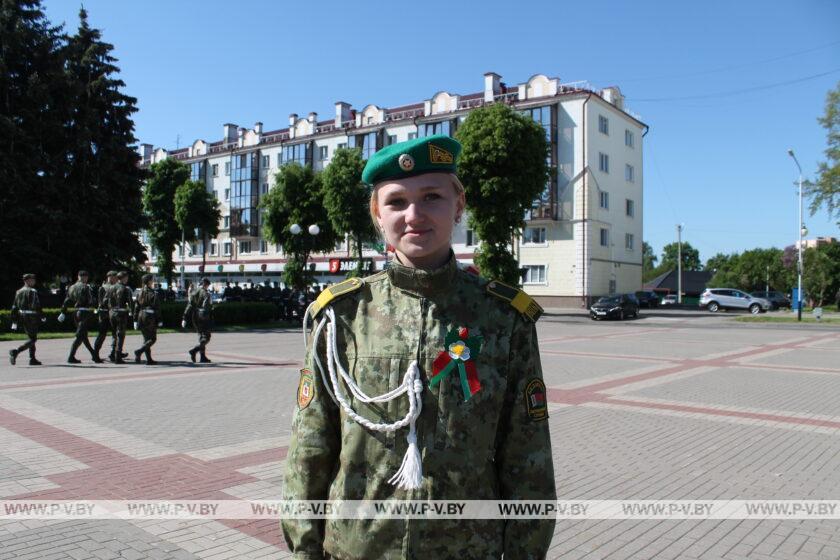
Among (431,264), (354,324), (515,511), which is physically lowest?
(515,511)

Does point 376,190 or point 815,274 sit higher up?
point 815,274

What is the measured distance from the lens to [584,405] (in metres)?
9.17

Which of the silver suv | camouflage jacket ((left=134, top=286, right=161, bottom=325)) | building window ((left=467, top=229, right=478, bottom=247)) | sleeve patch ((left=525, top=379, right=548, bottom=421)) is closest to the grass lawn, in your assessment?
camouflage jacket ((left=134, top=286, right=161, bottom=325))

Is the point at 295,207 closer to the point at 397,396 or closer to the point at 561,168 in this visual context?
the point at 561,168

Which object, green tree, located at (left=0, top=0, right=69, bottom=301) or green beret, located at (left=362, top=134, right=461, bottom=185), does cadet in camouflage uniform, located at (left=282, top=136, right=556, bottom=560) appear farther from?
green tree, located at (left=0, top=0, right=69, bottom=301)

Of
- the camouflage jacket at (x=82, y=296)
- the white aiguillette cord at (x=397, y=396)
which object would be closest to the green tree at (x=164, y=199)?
the camouflage jacket at (x=82, y=296)

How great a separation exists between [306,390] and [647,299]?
5096 centimetres

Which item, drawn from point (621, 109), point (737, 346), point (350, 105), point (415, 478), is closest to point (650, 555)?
point (415, 478)

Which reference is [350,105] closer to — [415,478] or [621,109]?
[621,109]

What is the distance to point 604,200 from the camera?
46.5 metres

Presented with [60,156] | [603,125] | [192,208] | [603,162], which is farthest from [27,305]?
[603,125]

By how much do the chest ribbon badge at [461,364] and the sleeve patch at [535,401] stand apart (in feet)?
0.60

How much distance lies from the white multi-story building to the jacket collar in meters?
34.5

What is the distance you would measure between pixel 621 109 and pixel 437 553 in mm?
51785
